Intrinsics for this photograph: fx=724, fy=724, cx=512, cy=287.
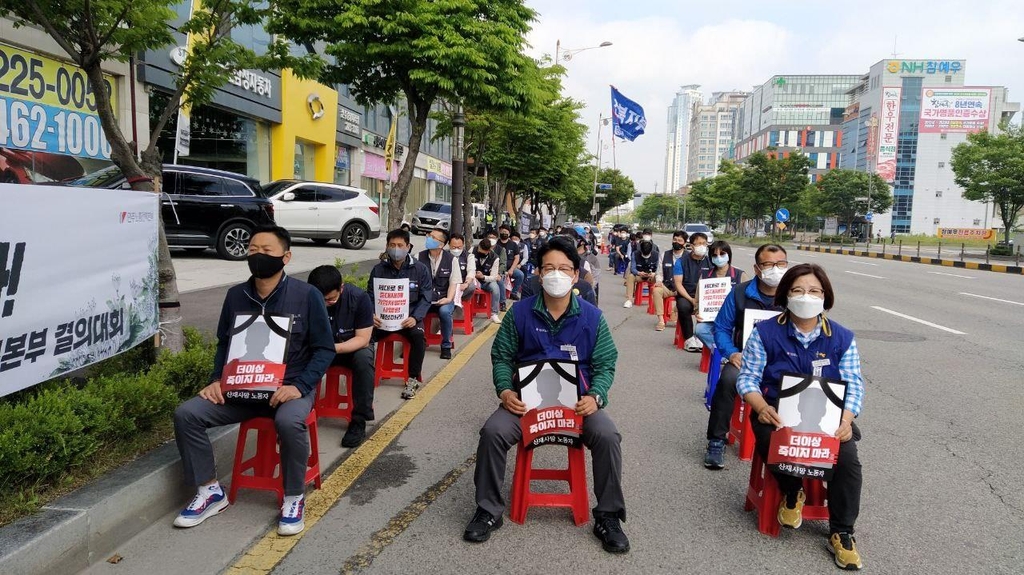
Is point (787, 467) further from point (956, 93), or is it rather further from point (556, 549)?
point (956, 93)

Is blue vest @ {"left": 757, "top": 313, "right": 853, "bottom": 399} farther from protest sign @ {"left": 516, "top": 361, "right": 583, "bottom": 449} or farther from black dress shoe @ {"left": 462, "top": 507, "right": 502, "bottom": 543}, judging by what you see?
black dress shoe @ {"left": 462, "top": 507, "right": 502, "bottom": 543}

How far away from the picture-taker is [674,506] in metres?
3.96

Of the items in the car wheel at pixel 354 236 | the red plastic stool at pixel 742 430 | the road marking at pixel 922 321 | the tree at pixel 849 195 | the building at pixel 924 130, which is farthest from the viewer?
the building at pixel 924 130

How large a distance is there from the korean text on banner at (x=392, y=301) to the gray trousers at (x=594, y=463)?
9.63 ft

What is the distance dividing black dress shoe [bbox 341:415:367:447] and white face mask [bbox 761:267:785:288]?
2.98 metres

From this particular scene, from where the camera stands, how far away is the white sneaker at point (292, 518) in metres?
3.51

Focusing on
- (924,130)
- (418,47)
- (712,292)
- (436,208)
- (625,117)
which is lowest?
(712,292)

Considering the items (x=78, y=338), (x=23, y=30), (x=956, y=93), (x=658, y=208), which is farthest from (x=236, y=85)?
(x=658, y=208)

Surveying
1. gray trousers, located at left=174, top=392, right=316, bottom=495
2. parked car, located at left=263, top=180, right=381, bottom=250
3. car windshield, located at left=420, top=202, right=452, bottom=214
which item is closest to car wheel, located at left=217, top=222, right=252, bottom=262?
parked car, located at left=263, top=180, right=381, bottom=250

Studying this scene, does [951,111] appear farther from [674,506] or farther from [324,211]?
[674,506]

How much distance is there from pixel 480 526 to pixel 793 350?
1790 millimetres

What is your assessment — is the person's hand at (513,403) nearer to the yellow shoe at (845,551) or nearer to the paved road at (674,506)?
the paved road at (674,506)

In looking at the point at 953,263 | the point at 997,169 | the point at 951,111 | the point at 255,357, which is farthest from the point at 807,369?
the point at 951,111

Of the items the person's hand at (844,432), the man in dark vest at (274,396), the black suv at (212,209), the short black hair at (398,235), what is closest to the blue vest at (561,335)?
the man in dark vest at (274,396)
